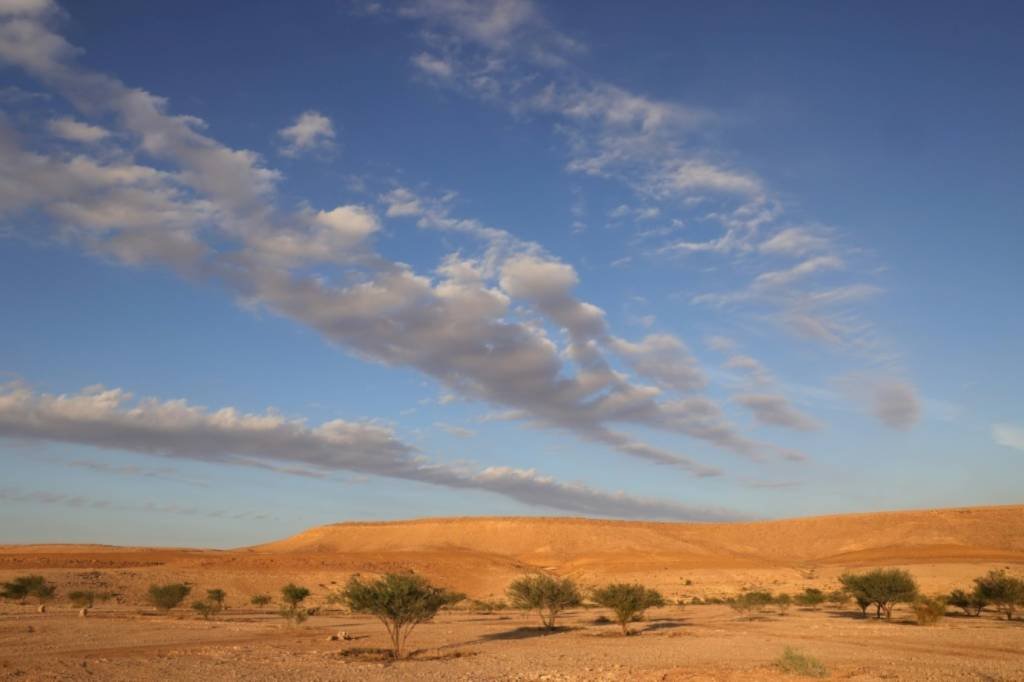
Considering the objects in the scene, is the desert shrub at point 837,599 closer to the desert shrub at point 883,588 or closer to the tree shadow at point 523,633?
the desert shrub at point 883,588

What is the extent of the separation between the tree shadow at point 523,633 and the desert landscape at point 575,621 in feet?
0.31

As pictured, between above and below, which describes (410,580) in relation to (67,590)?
above

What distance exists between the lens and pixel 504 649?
27812mm

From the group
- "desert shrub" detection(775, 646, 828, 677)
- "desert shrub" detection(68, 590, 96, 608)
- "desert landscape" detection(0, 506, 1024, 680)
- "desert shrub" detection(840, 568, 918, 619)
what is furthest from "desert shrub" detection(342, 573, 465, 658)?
"desert shrub" detection(68, 590, 96, 608)

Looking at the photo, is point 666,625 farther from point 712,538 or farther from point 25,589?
point 712,538

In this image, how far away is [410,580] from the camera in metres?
28.1

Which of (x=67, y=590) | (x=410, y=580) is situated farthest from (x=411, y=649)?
(x=67, y=590)

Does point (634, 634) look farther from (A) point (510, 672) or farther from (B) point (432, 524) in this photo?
(B) point (432, 524)

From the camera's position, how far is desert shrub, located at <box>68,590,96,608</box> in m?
47.2

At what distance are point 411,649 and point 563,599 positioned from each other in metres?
11.4

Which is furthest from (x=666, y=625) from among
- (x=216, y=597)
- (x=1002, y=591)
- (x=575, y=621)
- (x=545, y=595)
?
(x=216, y=597)

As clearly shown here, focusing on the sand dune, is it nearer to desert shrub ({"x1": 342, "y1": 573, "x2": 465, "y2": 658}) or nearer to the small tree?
the small tree

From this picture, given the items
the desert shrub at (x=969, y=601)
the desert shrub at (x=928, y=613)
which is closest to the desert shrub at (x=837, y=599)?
the desert shrub at (x=969, y=601)

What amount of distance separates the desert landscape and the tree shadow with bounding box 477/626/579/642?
10cm
